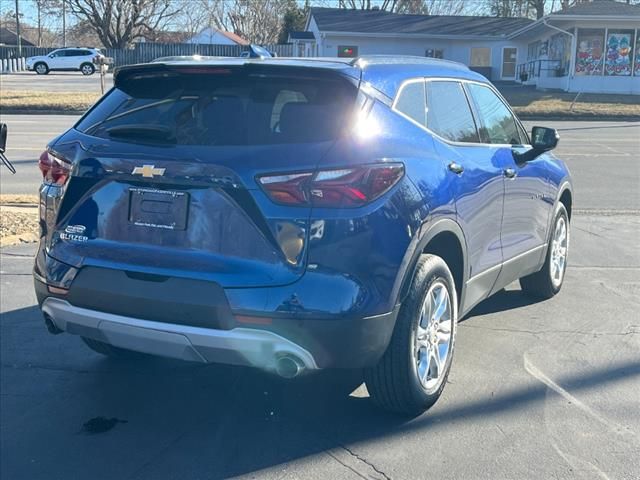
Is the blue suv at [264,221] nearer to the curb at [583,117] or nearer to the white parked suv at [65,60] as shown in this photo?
the curb at [583,117]

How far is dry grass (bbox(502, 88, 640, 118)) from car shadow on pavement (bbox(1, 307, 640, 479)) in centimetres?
2474

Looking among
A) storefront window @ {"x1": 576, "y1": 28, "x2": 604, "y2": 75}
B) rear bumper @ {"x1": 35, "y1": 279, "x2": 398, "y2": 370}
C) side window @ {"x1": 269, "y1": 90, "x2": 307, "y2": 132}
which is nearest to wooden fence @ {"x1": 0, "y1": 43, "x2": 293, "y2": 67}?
storefront window @ {"x1": 576, "y1": 28, "x2": 604, "y2": 75}

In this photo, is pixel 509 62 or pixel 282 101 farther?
pixel 509 62

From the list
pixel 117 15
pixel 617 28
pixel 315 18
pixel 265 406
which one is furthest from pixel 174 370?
pixel 117 15

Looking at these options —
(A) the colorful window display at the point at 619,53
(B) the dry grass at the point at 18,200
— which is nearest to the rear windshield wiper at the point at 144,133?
(B) the dry grass at the point at 18,200

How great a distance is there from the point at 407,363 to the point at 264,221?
42.3 inches

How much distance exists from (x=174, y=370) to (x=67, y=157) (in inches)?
61.8

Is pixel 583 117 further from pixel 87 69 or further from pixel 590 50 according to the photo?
pixel 87 69

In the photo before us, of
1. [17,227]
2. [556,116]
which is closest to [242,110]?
[17,227]

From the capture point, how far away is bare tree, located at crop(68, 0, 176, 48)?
6325 cm

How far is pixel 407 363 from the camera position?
3.76m

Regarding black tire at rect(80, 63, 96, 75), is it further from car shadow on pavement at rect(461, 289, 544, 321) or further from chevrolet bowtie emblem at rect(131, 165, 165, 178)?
chevrolet bowtie emblem at rect(131, 165, 165, 178)

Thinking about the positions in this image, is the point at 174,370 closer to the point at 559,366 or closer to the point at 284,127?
the point at 284,127

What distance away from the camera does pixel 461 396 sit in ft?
14.1
